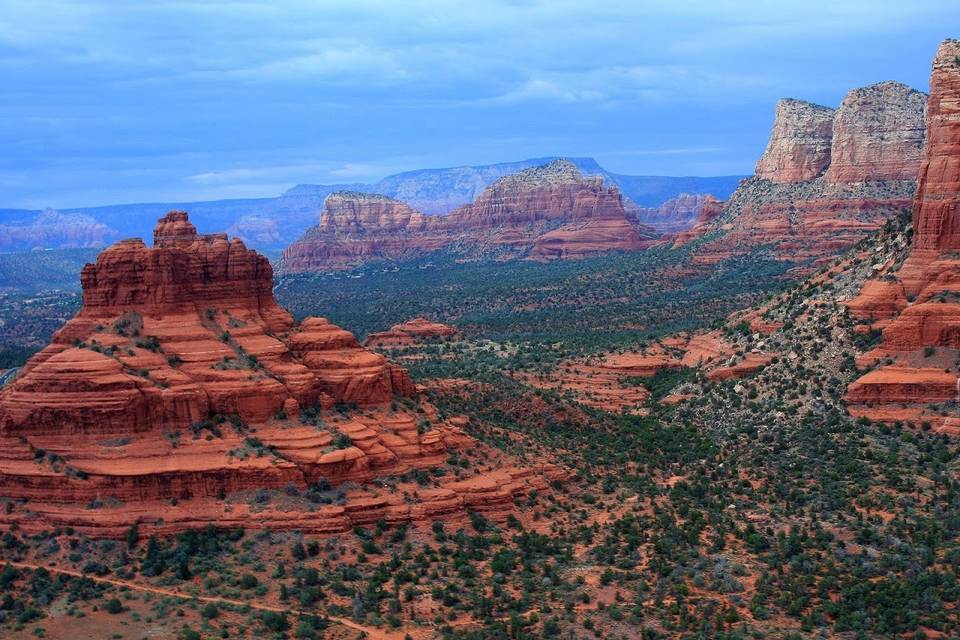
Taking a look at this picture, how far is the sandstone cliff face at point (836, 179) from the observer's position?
161375 mm

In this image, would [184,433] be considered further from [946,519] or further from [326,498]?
[946,519]

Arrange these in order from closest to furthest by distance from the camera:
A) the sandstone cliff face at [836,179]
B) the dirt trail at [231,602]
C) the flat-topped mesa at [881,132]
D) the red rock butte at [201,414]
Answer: the dirt trail at [231,602], the red rock butte at [201,414], the sandstone cliff face at [836,179], the flat-topped mesa at [881,132]

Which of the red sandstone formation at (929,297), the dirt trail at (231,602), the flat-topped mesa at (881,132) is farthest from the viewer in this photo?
the flat-topped mesa at (881,132)

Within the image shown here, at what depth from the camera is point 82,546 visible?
2105 inches

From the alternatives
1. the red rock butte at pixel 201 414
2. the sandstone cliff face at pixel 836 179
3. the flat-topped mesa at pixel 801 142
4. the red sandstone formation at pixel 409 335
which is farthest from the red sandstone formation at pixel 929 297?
the flat-topped mesa at pixel 801 142

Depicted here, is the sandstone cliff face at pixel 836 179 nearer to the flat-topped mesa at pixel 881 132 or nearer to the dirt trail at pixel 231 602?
Answer: the flat-topped mesa at pixel 881 132

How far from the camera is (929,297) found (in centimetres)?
7688

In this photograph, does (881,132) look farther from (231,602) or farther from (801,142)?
(231,602)

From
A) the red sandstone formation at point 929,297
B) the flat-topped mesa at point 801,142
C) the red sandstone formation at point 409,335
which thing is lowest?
the red sandstone formation at point 409,335

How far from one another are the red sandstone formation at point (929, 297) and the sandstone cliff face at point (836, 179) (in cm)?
7532

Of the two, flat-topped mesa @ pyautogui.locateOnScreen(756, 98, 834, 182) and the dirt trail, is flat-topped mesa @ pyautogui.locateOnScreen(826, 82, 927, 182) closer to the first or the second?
flat-topped mesa @ pyautogui.locateOnScreen(756, 98, 834, 182)

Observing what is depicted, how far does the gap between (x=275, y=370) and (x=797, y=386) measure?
3383 cm

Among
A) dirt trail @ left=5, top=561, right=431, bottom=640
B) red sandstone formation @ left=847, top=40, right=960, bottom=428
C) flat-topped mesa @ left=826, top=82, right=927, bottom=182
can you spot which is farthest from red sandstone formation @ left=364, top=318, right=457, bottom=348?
dirt trail @ left=5, top=561, right=431, bottom=640

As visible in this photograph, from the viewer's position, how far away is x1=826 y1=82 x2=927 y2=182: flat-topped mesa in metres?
164
